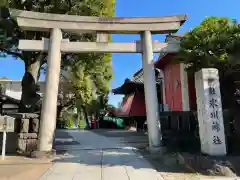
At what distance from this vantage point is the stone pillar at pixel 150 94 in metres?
9.82

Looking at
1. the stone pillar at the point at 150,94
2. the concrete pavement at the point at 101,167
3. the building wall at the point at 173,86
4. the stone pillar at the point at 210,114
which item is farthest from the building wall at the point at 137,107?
the stone pillar at the point at 210,114

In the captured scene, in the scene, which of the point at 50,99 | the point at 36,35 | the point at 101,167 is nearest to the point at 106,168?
the point at 101,167

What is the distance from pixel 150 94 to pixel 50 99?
4163mm

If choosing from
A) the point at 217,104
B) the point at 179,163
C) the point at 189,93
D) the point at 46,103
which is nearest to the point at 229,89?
the point at 217,104

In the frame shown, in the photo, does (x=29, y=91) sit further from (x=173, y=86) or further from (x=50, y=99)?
(x=173, y=86)

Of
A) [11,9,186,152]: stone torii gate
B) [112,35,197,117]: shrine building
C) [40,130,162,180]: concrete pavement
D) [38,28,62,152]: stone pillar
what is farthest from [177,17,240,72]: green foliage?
[38,28,62,152]: stone pillar

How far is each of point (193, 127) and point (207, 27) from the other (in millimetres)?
4745

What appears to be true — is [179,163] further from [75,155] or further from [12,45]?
[12,45]

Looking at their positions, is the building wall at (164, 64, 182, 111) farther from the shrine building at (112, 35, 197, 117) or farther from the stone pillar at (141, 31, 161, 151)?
the stone pillar at (141, 31, 161, 151)

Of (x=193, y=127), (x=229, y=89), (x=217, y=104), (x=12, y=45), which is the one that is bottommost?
(x=193, y=127)

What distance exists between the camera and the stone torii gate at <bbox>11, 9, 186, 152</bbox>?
9797 mm

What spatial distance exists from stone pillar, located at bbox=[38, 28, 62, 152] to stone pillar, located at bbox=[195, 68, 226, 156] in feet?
18.5

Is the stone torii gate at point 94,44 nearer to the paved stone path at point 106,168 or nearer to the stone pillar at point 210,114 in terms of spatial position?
the paved stone path at point 106,168

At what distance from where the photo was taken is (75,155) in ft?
31.0
